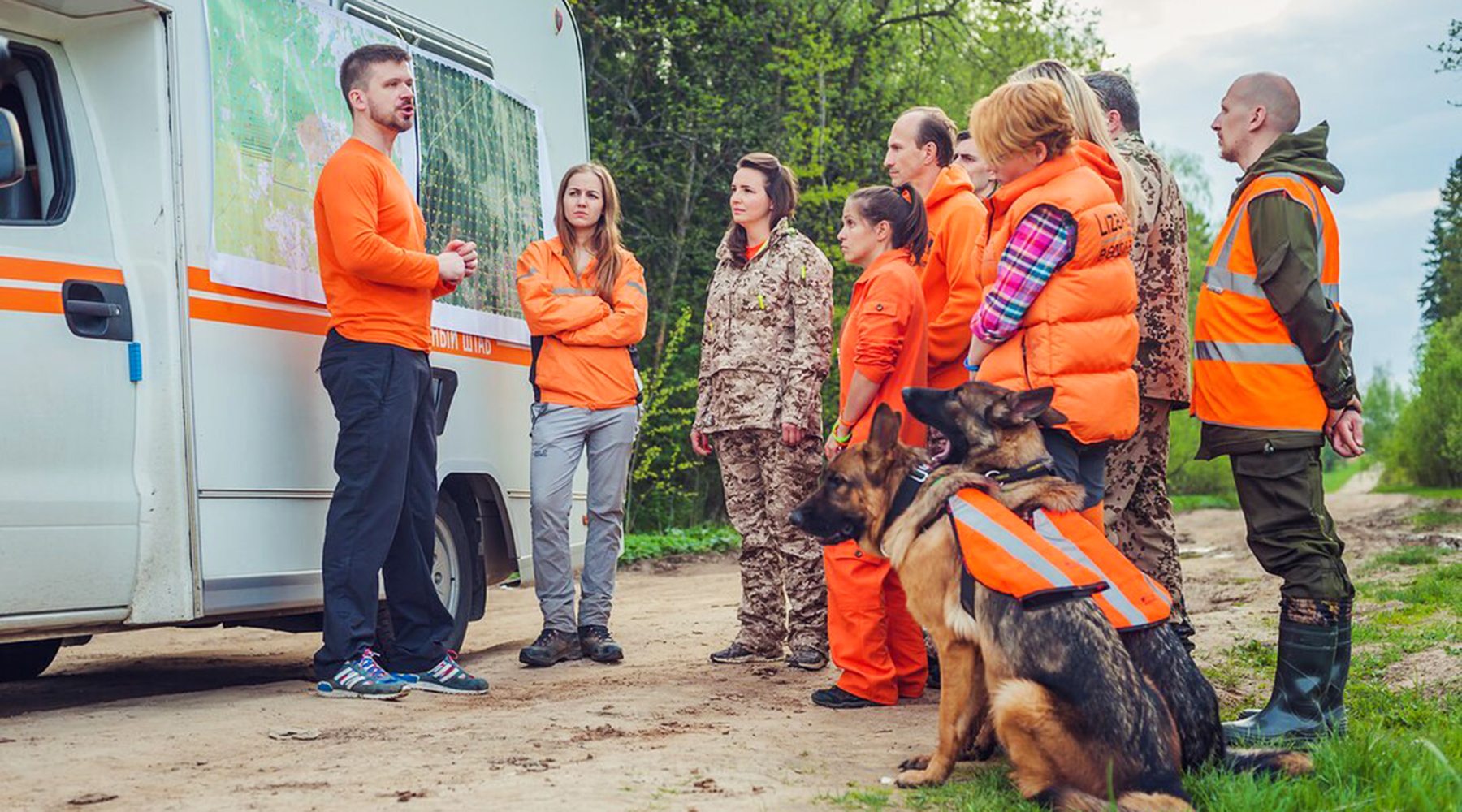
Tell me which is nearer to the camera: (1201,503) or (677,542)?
(677,542)

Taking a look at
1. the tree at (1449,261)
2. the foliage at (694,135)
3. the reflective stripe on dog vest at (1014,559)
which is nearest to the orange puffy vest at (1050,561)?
the reflective stripe on dog vest at (1014,559)

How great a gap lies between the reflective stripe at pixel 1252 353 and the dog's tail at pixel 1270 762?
4.39 feet

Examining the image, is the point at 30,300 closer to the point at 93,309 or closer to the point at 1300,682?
the point at 93,309

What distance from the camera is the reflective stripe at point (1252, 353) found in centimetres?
461

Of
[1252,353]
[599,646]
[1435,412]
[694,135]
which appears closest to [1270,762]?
[1252,353]

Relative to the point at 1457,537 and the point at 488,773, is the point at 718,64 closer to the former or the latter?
the point at 1457,537

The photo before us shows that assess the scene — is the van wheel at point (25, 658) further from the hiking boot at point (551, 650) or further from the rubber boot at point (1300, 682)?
the rubber boot at point (1300, 682)

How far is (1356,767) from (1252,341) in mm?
1453

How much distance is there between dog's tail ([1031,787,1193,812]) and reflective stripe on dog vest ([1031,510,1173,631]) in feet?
1.66

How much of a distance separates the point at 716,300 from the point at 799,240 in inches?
19.9

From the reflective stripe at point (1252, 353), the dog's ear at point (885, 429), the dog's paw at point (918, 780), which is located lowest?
the dog's paw at point (918, 780)

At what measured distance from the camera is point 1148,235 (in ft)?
18.2

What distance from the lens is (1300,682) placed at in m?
4.57

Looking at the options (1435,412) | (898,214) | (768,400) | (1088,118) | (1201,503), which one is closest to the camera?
(1088,118)
